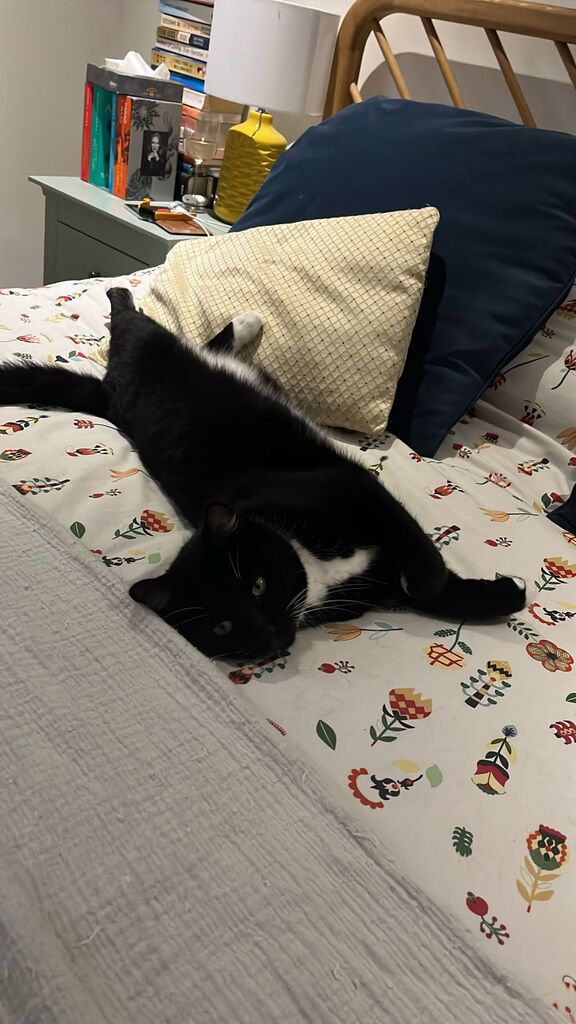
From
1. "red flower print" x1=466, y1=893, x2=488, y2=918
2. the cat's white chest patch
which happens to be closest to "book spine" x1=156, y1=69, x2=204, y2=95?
the cat's white chest patch

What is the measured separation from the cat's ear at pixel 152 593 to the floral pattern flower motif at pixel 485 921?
40 cm

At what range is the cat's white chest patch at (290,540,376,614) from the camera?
36.3 inches

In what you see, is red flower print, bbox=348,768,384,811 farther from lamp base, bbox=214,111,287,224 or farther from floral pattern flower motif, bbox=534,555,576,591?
lamp base, bbox=214,111,287,224

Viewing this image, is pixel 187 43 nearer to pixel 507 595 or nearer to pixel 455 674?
pixel 507 595

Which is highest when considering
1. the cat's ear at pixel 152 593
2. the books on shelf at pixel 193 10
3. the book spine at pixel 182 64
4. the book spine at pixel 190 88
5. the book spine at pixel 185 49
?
the books on shelf at pixel 193 10

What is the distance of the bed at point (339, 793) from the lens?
19.3 inches

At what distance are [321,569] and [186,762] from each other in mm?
374

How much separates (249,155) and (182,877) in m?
1.95

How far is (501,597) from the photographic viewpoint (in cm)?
91

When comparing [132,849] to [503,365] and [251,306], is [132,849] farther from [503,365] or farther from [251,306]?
[503,365]

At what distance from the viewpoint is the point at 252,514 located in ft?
3.11

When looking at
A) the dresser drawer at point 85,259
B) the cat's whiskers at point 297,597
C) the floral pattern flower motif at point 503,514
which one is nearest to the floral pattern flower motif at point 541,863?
the cat's whiskers at point 297,597

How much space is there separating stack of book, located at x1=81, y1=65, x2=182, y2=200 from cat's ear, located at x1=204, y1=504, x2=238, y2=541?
1.72m

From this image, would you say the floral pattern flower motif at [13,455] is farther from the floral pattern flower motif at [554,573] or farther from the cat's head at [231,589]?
the floral pattern flower motif at [554,573]
